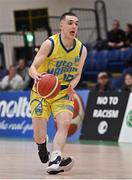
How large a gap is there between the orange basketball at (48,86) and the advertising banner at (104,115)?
7.62m

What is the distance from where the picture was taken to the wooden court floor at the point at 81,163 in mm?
8508

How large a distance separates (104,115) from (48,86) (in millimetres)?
8090

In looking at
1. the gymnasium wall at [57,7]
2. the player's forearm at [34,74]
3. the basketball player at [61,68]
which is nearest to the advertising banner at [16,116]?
the gymnasium wall at [57,7]

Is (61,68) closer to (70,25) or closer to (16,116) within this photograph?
(70,25)

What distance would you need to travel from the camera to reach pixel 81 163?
10.4m

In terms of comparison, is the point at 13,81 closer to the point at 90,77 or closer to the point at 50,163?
the point at 90,77

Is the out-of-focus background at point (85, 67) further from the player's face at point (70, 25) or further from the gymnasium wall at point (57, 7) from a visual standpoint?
the player's face at point (70, 25)

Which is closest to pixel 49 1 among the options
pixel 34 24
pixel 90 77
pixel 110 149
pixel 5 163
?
pixel 34 24

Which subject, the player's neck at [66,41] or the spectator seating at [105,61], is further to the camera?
the spectator seating at [105,61]

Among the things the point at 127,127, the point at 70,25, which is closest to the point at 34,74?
the point at 70,25

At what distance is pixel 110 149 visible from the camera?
13594 millimetres

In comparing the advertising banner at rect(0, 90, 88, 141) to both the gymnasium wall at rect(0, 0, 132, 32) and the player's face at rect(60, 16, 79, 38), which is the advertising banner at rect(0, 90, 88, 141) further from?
the player's face at rect(60, 16, 79, 38)

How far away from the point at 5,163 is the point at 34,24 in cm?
1641

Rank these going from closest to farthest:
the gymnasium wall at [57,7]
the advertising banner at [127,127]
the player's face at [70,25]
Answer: the player's face at [70,25] → the advertising banner at [127,127] → the gymnasium wall at [57,7]
